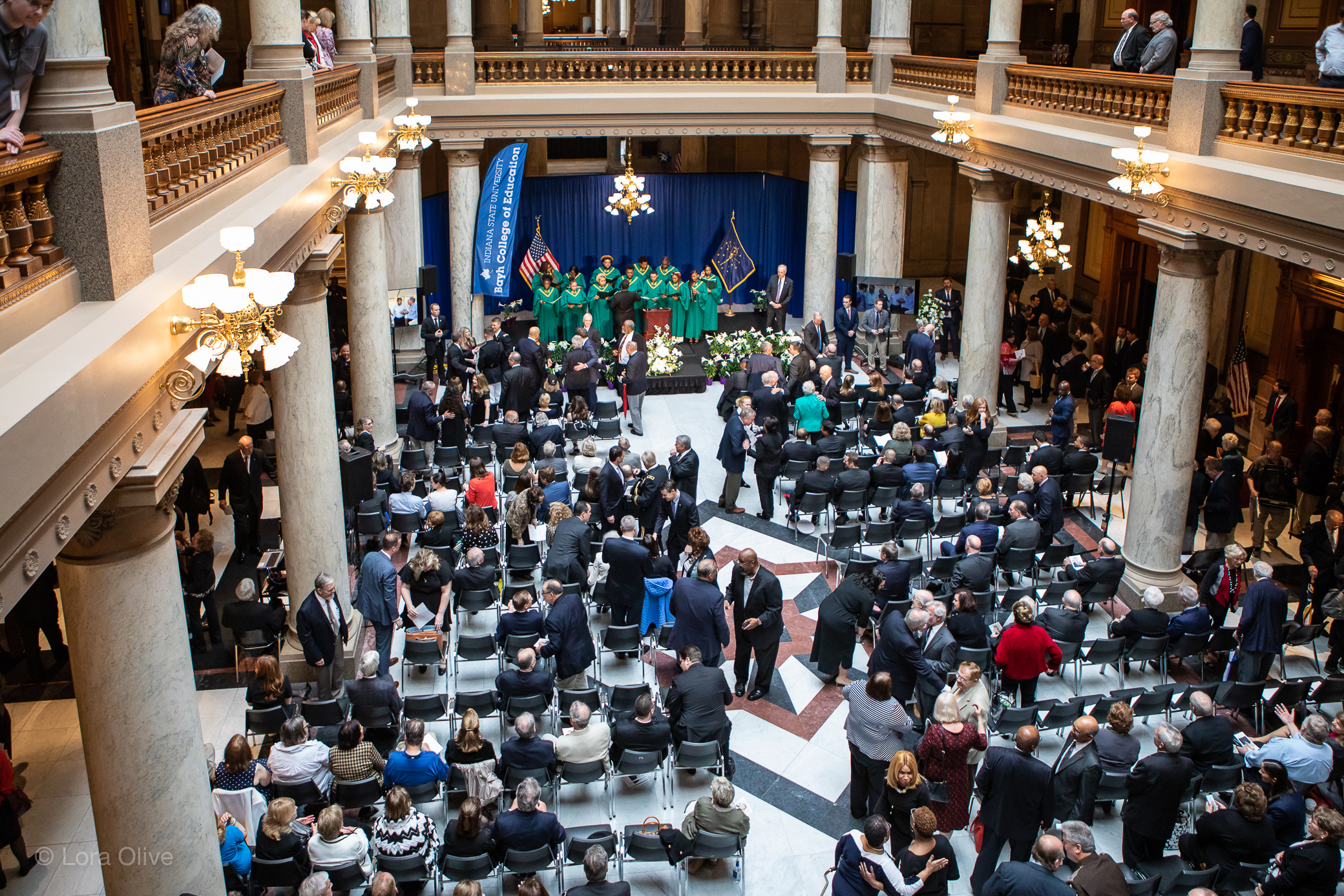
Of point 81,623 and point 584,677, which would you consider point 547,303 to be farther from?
point 81,623

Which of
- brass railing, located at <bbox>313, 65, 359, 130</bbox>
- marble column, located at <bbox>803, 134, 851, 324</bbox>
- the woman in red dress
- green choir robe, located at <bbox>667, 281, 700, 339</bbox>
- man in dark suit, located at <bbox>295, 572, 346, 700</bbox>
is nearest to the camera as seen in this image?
the woman in red dress

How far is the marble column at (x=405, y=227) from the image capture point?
61.7ft

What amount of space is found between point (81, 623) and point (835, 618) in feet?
21.3

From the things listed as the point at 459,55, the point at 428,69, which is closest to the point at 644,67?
the point at 459,55

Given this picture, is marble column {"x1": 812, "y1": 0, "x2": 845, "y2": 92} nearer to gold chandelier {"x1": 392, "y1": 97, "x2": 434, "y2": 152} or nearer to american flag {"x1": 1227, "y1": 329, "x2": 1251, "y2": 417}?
gold chandelier {"x1": 392, "y1": 97, "x2": 434, "y2": 152}

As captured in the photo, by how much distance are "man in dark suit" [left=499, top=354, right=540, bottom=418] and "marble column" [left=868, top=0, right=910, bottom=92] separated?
8483mm

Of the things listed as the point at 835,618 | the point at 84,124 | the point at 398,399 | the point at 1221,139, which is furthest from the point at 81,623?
the point at 398,399

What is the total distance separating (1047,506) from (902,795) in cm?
544

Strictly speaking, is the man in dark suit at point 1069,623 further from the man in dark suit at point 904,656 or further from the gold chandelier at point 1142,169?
the gold chandelier at point 1142,169

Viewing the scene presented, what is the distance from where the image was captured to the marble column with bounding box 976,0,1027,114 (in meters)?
15.4

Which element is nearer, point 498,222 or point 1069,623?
point 1069,623

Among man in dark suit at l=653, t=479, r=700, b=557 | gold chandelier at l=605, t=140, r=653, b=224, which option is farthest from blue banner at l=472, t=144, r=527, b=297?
man in dark suit at l=653, t=479, r=700, b=557

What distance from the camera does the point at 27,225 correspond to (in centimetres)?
455

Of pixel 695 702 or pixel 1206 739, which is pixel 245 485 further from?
pixel 1206 739
